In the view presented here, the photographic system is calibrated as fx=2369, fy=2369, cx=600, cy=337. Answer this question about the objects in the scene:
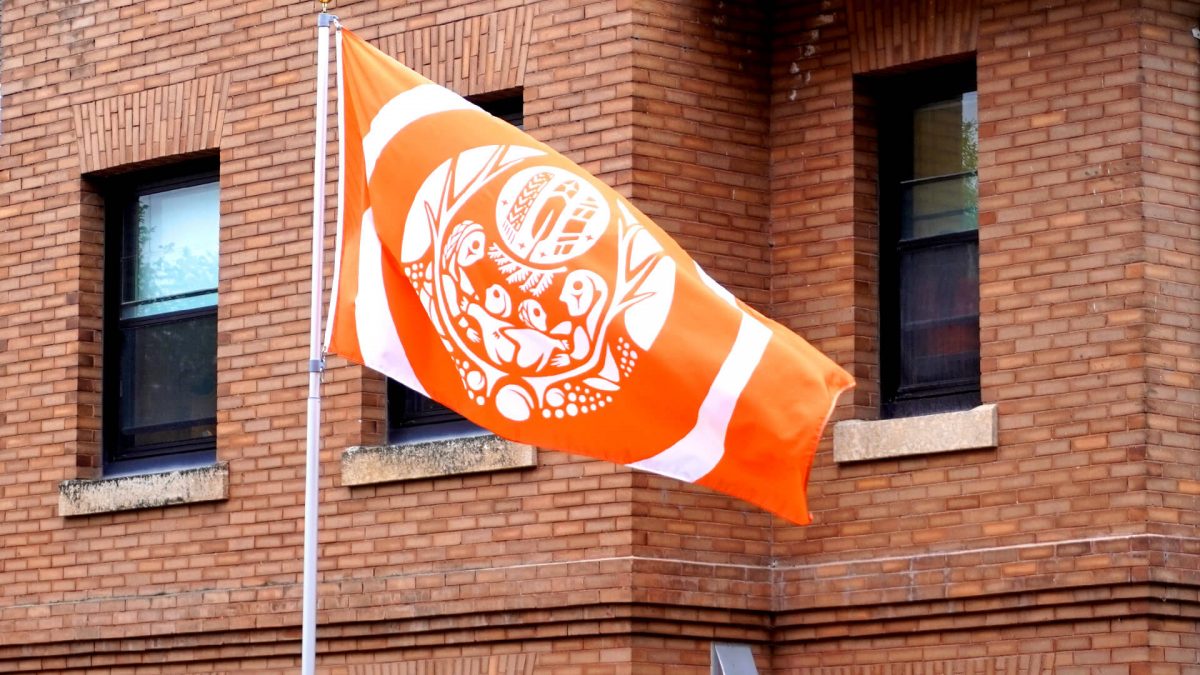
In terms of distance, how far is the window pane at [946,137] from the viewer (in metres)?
12.2

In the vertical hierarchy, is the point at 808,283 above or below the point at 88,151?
below

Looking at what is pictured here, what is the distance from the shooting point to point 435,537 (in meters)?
12.4

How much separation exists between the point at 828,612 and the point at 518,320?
3.03 metres

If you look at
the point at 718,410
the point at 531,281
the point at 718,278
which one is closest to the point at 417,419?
the point at 718,278

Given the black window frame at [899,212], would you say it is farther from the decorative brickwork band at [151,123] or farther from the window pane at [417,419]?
the decorative brickwork band at [151,123]

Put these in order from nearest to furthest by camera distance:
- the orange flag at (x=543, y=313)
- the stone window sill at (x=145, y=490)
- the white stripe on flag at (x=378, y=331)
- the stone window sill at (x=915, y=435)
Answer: the orange flag at (x=543, y=313), the white stripe on flag at (x=378, y=331), the stone window sill at (x=915, y=435), the stone window sill at (x=145, y=490)

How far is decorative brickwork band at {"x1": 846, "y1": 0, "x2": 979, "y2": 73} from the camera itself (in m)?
12.0

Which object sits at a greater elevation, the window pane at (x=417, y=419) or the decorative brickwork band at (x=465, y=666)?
the window pane at (x=417, y=419)

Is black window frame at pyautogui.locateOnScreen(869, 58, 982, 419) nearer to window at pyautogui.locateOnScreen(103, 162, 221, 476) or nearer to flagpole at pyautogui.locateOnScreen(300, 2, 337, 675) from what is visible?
flagpole at pyautogui.locateOnScreen(300, 2, 337, 675)

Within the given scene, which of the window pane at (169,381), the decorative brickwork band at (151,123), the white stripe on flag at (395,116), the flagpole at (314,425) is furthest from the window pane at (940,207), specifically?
the window pane at (169,381)

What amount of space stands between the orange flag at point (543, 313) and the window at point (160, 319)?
3.86 metres

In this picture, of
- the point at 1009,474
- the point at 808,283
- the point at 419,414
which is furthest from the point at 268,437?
the point at 1009,474

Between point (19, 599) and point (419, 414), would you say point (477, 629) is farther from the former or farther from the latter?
point (19, 599)

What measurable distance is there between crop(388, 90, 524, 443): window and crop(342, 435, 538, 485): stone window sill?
20 centimetres
